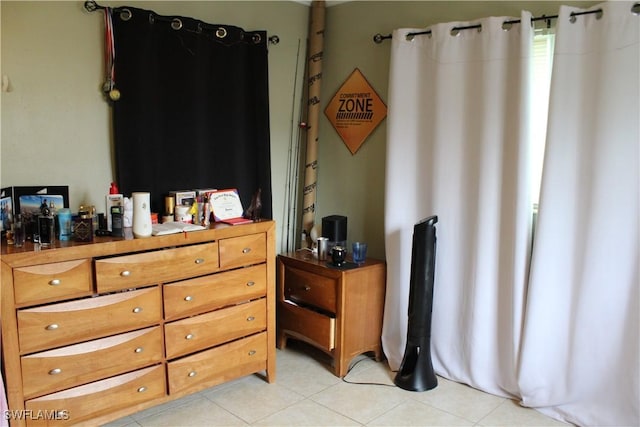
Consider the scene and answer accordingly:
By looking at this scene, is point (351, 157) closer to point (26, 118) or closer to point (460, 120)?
point (460, 120)

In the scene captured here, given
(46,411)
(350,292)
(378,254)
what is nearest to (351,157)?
(378,254)

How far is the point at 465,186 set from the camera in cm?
288

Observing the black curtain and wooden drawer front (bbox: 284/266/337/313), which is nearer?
the black curtain

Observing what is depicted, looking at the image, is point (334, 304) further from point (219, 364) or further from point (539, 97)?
point (539, 97)

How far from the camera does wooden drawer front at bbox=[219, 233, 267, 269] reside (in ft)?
8.84

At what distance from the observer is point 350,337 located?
308cm

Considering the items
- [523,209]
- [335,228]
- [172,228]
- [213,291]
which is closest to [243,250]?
[213,291]

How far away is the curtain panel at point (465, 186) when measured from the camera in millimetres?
2678

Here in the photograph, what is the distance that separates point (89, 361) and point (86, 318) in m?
0.20

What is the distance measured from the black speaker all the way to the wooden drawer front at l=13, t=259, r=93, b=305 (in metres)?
1.62

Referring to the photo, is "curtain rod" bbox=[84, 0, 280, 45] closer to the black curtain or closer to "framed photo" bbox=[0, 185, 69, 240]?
the black curtain

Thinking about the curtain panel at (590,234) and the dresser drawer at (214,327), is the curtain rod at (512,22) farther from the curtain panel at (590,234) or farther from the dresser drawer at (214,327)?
the dresser drawer at (214,327)

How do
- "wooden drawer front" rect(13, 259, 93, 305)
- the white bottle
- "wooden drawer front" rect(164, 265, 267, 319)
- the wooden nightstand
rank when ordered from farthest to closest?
the wooden nightstand < "wooden drawer front" rect(164, 265, 267, 319) < the white bottle < "wooden drawer front" rect(13, 259, 93, 305)

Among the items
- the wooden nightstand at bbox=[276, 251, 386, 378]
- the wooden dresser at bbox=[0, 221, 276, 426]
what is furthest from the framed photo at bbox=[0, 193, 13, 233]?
the wooden nightstand at bbox=[276, 251, 386, 378]
